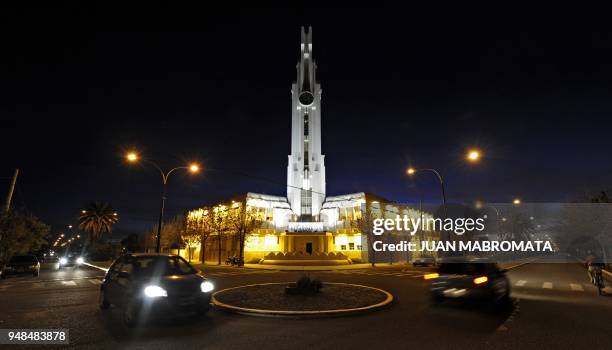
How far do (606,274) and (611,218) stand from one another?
12159 millimetres

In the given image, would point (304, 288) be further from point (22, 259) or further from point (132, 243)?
point (132, 243)

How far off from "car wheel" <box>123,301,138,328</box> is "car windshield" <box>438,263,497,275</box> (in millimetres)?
8807

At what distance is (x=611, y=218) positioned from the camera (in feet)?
101

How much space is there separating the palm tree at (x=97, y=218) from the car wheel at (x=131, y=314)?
5813 cm

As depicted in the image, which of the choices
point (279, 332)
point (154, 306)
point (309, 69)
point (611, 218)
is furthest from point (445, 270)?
point (309, 69)

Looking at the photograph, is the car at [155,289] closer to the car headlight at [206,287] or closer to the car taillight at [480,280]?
the car headlight at [206,287]

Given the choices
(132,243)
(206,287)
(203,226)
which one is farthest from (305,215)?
(132,243)

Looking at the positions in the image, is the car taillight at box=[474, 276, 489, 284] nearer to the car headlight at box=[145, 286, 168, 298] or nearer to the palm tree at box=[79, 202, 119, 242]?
the car headlight at box=[145, 286, 168, 298]

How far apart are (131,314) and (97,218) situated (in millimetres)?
59141

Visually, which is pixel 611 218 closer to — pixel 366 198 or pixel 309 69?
pixel 366 198

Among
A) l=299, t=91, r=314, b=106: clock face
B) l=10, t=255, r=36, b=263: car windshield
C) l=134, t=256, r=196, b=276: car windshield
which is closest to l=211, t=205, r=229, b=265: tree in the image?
l=10, t=255, r=36, b=263: car windshield

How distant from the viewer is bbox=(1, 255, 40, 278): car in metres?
21.8

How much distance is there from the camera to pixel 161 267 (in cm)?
855

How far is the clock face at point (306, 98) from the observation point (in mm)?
66688
